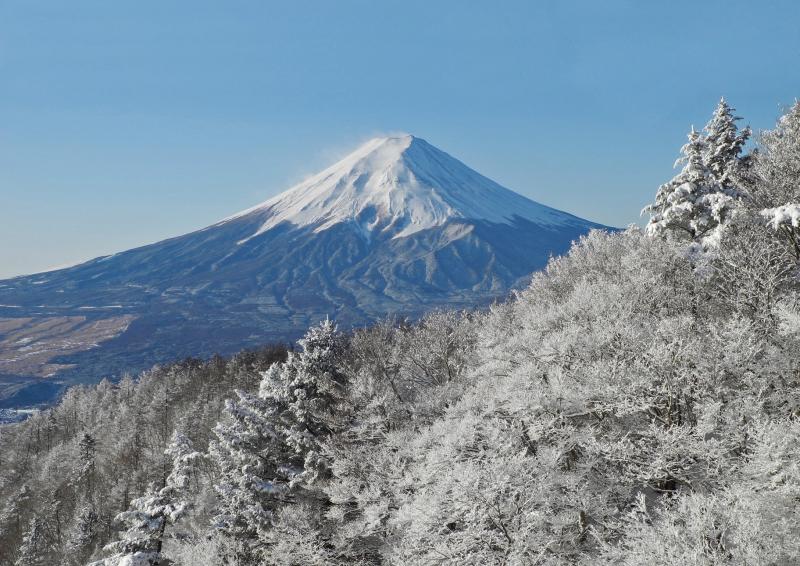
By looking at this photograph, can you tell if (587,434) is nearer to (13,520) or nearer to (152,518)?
(152,518)

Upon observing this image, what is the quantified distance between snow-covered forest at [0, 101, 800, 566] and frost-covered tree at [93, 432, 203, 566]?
12 centimetres

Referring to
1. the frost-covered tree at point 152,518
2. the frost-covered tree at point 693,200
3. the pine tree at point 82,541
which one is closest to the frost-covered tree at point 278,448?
the frost-covered tree at point 152,518

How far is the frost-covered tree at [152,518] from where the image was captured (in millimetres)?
23859

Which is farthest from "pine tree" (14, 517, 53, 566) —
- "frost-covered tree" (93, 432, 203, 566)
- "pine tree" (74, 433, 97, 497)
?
"frost-covered tree" (93, 432, 203, 566)

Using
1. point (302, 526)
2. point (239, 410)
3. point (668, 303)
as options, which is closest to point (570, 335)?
point (668, 303)

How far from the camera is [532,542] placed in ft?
54.3

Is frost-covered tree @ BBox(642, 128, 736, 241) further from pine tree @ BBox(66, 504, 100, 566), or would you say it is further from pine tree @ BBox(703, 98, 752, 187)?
pine tree @ BBox(66, 504, 100, 566)

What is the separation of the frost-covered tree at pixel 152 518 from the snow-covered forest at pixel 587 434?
118mm

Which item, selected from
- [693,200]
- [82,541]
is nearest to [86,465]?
[82,541]

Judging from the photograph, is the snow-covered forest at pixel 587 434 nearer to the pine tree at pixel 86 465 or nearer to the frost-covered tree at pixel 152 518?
the frost-covered tree at pixel 152 518

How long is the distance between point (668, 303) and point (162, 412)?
76.6 m

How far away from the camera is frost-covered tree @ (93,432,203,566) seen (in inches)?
939

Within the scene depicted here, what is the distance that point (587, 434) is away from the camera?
2189cm

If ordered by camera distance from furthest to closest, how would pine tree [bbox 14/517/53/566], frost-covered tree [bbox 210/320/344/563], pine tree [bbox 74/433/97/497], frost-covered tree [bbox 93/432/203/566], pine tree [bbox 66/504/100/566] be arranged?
pine tree [bbox 74/433/97/497] < pine tree [bbox 66/504/100/566] < pine tree [bbox 14/517/53/566] < frost-covered tree [bbox 210/320/344/563] < frost-covered tree [bbox 93/432/203/566]
